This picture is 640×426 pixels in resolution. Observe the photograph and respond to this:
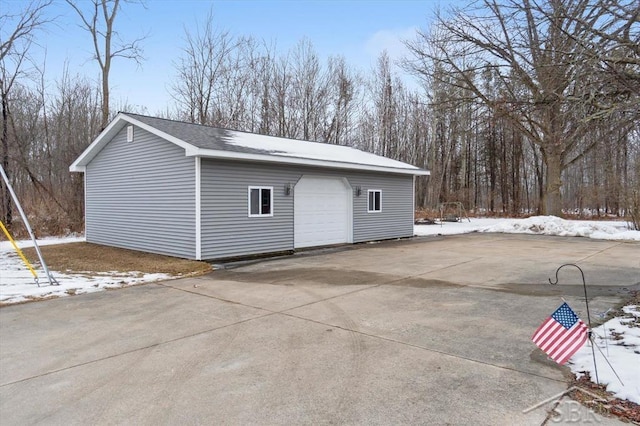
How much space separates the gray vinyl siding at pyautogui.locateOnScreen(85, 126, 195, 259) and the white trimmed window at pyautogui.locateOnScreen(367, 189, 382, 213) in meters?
6.60

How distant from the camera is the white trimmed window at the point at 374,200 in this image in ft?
47.4

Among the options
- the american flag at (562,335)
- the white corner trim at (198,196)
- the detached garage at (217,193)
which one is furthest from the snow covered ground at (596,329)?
the detached garage at (217,193)

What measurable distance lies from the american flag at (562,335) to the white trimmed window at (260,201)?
8.13m

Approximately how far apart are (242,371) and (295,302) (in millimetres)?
2523

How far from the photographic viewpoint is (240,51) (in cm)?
2620

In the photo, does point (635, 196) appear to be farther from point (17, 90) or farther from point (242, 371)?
point (17, 90)

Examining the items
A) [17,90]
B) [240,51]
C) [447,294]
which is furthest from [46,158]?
[447,294]

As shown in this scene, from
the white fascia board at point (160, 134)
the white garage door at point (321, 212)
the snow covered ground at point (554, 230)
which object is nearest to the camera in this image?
the white fascia board at point (160, 134)

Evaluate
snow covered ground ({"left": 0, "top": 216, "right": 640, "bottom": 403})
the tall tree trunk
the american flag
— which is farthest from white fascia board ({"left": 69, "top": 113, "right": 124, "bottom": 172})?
the tall tree trunk

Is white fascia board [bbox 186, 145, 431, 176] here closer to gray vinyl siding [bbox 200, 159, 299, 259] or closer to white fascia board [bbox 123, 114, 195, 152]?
white fascia board [bbox 123, 114, 195, 152]

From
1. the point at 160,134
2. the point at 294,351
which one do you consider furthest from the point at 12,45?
the point at 294,351

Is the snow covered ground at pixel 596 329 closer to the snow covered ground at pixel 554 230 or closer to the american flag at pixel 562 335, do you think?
the snow covered ground at pixel 554 230

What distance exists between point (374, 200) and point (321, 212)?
2553mm

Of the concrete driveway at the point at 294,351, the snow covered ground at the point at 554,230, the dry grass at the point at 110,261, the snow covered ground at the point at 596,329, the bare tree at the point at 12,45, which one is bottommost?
the concrete driveway at the point at 294,351
